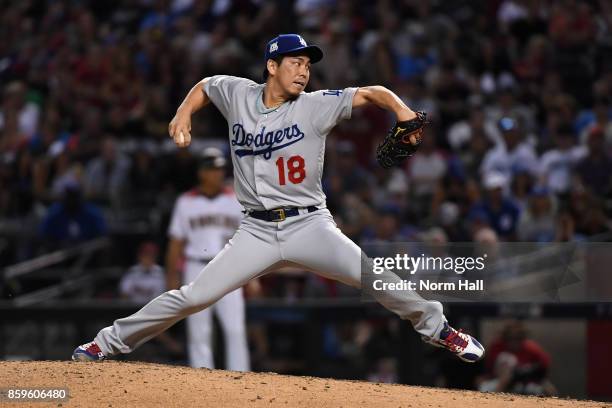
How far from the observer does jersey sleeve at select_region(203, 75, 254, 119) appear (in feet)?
21.7

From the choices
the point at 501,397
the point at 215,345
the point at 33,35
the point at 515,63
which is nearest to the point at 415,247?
the point at 501,397

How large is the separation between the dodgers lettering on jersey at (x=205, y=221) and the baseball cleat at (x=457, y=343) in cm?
314

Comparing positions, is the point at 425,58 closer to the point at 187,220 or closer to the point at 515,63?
the point at 515,63

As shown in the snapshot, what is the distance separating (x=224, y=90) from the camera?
21.8ft

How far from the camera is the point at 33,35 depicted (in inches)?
655

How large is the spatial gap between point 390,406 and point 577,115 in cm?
714

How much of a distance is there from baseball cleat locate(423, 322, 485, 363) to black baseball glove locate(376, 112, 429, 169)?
94cm

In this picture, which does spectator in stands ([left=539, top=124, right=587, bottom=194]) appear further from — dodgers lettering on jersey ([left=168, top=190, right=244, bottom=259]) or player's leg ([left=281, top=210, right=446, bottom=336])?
player's leg ([left=281, top=210, right=446, bottom=336])

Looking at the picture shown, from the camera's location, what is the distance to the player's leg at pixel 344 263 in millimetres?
6207

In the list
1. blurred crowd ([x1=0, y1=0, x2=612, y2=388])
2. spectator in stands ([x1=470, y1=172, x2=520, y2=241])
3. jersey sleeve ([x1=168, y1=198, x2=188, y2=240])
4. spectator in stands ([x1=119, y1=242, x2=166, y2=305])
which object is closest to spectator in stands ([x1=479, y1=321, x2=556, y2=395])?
blurred crowd ([x1=0, y1=0, x2=612, y2=388])

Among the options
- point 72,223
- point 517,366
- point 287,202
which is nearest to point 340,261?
point 287,202

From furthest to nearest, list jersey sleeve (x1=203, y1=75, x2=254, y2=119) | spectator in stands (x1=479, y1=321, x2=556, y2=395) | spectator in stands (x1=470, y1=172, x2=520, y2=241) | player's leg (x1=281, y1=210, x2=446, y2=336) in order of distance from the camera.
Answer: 1. spectator in stands (x1=470, y1=172, x2=520, y2=241)
2. spectator in stands (x1=479, y1=321, x2=556, y2=395)
3. jersey sleeve (x1=203, y1=75, x2=254, y2=119)
4. player's leg (x1=281, y1=210, x2=446, y2=336)

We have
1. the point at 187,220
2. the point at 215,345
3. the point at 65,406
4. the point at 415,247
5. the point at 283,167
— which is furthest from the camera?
the point at 215,345

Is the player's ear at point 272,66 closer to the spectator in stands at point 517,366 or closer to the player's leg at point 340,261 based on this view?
the player's leg at point 340,261
